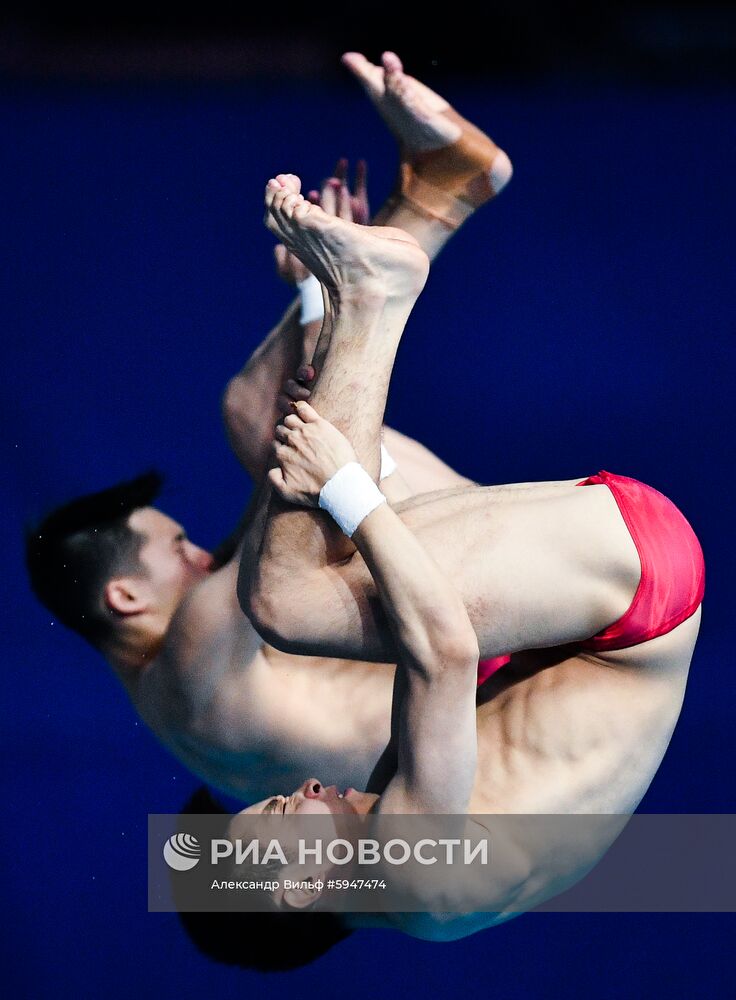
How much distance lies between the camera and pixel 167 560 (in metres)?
2.66

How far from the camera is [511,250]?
12.3ft

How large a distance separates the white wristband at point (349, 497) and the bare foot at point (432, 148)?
717 mm

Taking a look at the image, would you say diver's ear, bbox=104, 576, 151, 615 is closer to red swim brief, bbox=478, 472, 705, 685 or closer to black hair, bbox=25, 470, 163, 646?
black hair, bbox=25, 470, 163, 646

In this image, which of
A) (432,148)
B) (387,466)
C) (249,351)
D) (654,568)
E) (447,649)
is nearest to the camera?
(447,649)

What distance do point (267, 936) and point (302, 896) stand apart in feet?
0.55

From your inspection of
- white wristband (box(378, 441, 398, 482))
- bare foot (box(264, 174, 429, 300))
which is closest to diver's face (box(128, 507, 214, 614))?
white wristband (box(378, 441, 398, 482))

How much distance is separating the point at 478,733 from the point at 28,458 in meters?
1.76

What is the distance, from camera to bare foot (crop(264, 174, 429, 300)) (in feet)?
5.95

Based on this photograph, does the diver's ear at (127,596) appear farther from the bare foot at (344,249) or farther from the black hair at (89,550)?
the bare foot at (344,249)

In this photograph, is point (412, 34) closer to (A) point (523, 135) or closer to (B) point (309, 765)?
(A) point (523, 135)

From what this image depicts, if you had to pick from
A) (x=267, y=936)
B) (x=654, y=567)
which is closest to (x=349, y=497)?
(x=654, y=567)

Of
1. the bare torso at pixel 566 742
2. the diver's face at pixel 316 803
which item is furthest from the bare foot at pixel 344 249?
the diver's face at pixel 316 803

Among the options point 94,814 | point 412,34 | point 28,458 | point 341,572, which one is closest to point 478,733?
point 341,572

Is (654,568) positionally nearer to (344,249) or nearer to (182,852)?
(344,249)
